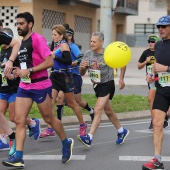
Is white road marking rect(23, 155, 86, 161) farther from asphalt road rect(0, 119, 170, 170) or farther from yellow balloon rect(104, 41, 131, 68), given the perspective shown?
yellow balloon rect(104, 41, 131, 68)

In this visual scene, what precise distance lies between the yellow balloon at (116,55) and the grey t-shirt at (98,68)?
0.92 feet

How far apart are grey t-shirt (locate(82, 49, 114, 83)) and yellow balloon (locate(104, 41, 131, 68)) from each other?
281 mm

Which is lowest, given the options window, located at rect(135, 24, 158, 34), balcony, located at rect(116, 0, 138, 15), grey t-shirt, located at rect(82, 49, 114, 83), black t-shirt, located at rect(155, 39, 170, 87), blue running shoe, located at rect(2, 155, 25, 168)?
window, located at rect(135, 24, 158, 34)

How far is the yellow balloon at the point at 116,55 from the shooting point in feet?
27.3

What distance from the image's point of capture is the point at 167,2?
5759cm

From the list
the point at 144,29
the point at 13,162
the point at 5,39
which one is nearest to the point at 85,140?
the point at 13,162

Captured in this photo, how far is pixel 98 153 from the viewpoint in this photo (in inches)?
320

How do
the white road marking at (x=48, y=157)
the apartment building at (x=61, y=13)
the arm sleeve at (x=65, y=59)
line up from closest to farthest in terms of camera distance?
the white road marking at (x=48, y=157) < the arm sleeve at (x=65, y=59) < the apartment building at (x=61, y=13)

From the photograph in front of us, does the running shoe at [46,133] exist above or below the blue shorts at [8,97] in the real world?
below

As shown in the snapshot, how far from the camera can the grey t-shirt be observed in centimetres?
875

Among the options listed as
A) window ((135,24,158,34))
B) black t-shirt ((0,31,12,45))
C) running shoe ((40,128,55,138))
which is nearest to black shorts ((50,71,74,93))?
running shoe ((40,128,55,138))

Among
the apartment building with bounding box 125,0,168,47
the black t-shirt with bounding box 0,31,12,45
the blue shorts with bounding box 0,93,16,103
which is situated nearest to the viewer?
the black t-shirt with bounding box 0,31,12,45

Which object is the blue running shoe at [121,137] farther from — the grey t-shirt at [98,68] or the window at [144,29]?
the window at [144,29]

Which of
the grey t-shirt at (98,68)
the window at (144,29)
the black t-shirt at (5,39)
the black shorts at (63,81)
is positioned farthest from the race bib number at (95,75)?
the window at (144,29)
